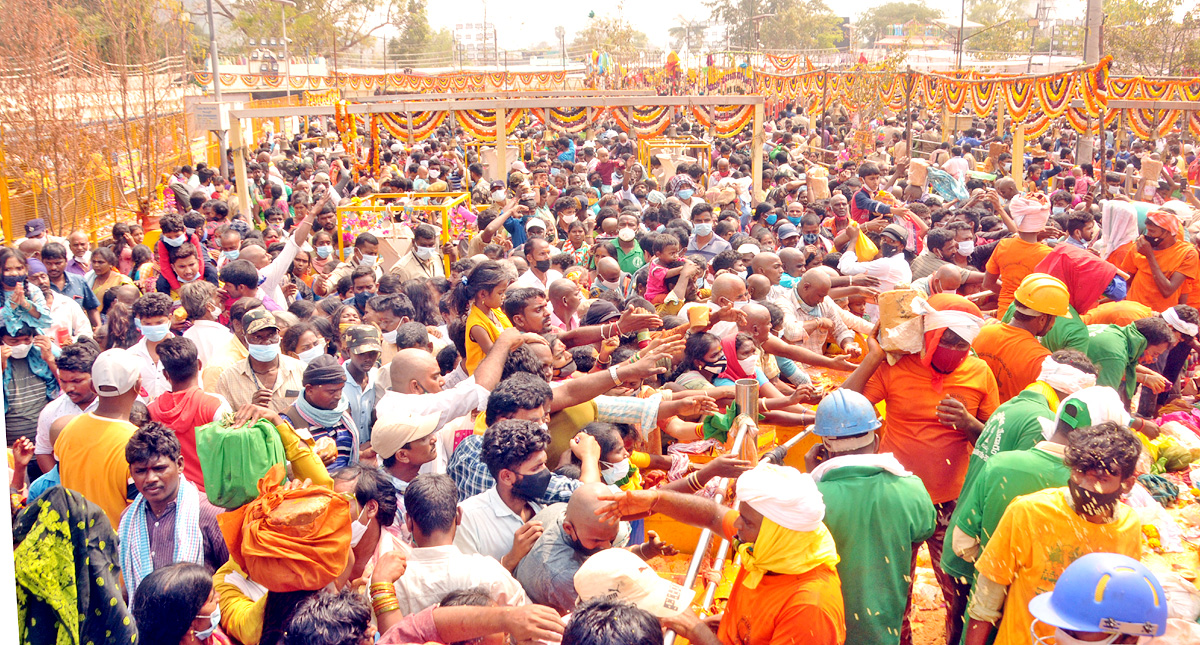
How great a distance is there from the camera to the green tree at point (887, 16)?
9604 centimetres

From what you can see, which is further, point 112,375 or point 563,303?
point 563,303

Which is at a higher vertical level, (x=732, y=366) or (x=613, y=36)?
(x=613, y=36)

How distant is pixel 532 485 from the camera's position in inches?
137

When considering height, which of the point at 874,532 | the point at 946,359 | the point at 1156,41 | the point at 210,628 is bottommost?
the point at 210,628

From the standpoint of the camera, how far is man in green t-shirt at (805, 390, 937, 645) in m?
3.19

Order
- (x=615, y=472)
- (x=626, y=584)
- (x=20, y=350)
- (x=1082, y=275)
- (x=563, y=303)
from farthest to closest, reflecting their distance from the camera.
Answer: (x=563, y=303), (x=1082, y=275), (x=20, y=350), (x=615, y=472), (x=626, y=584)

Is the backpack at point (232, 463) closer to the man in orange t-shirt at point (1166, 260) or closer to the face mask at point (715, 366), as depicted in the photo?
Answer: the face mask at point (715, 366)

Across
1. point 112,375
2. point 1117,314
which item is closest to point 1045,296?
point 1117,314

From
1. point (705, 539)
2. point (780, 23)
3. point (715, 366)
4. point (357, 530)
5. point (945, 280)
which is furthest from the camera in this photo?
point (780, 23)

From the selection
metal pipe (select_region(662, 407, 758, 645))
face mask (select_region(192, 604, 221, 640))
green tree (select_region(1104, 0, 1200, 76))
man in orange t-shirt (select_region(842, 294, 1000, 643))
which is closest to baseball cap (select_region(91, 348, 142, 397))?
face mask (select_region(192, 604, 221, 640))

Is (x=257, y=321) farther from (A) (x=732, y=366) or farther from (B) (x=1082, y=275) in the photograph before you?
(B) (x=1082, y=275)

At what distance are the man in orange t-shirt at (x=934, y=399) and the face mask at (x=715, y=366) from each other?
0.81 m

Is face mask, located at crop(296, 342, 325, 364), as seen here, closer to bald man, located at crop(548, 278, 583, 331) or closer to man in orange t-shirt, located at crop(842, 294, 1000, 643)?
bald man, located at crop(548, 278, 583, 331)

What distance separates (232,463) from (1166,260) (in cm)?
614
